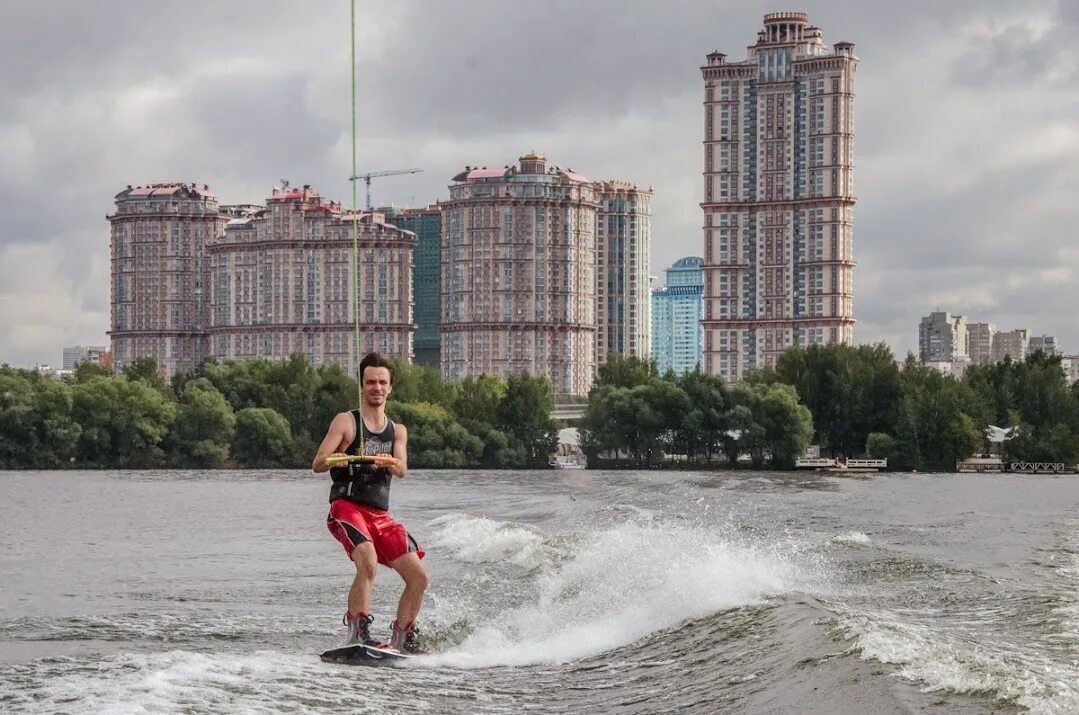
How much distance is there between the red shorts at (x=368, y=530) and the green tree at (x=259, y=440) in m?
90.1

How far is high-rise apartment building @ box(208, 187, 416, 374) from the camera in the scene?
19462cm

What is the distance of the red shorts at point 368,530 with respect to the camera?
12.5 metres

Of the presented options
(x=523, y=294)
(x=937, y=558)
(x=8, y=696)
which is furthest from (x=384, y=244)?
(x=8, y=696)

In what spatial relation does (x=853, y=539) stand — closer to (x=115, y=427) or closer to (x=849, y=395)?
(x=115, y=427)

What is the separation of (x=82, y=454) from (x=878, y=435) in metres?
44.4

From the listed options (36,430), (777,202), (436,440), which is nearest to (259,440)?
(436,440)

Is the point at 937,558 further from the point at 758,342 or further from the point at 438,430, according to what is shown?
the point at 758,342

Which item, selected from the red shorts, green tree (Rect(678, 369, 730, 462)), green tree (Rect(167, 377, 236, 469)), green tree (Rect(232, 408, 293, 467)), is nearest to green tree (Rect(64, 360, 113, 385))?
green tree (Rect(232, 408, 293, 467))

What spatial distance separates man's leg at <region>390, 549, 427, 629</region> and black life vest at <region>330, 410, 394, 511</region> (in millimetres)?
412

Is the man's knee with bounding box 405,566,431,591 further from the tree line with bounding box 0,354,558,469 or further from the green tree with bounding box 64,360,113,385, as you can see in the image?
the green tree with bounding box 64,360,113,385

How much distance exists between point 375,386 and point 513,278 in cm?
18279

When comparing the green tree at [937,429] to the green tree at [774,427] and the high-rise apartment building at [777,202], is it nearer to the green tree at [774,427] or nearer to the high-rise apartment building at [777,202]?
the green tree at [774,427]

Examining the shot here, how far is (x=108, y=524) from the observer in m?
39.1

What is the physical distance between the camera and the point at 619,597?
15734 millimetres
